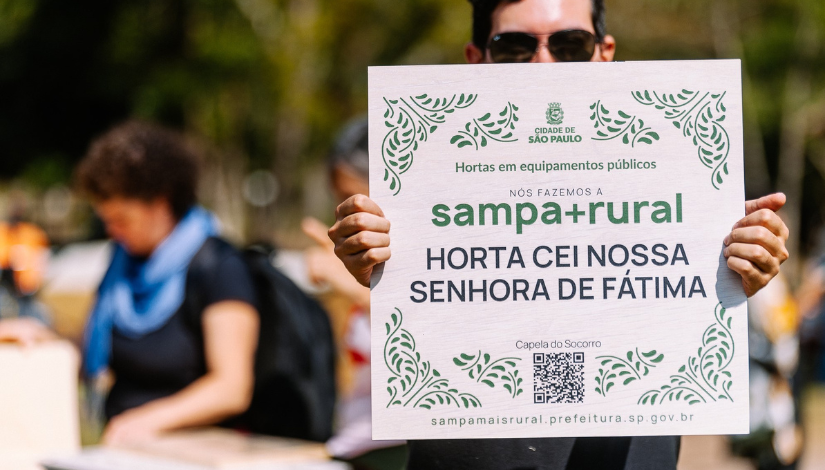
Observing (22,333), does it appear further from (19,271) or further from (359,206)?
(19,271)

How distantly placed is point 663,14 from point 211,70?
9.13 meters

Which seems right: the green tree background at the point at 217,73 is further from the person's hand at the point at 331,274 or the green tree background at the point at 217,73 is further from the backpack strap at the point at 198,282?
the backpack strap at the point at 198,282

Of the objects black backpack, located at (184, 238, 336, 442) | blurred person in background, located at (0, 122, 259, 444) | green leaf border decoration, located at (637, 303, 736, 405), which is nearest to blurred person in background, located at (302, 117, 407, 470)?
black backpack, located at (184, 238, 336, 442)

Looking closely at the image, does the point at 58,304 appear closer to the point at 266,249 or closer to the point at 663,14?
the point at 266,249

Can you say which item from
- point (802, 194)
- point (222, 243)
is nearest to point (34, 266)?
point (222, 243)

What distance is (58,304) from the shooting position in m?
12.7

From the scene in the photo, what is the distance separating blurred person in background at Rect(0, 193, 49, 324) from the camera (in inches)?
381

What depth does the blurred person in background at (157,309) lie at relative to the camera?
3.37 metres

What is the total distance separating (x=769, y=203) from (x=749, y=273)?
14 cm

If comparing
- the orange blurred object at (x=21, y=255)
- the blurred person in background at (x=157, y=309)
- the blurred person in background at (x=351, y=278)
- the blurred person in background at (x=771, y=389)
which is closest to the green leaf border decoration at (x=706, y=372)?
the blurred person in background at (x=351, y=278)

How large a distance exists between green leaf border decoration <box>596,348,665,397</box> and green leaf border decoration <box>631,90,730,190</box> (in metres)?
0.39

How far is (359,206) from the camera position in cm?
191

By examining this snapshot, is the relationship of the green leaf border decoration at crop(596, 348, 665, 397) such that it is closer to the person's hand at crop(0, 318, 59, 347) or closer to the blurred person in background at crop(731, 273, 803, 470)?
the person's hand at crop(0, 318, 59, 347)

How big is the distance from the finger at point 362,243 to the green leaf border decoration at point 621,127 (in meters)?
0.47
